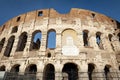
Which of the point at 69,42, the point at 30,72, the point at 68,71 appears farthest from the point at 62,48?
the point at 30,72

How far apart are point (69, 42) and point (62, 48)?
110cm

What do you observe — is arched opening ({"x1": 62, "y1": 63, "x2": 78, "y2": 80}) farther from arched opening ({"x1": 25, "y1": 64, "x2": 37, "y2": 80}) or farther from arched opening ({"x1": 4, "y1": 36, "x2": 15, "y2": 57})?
arched opening ({"x1": 4, "y1": 36, "x2": 15, "y2": 57})

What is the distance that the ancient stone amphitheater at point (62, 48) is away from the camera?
1313 cm

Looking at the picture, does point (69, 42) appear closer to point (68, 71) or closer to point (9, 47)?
point (68, 71)

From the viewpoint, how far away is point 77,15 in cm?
1694

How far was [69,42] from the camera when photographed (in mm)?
14703

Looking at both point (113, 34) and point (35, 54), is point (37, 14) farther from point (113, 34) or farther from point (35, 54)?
point (113, 34)

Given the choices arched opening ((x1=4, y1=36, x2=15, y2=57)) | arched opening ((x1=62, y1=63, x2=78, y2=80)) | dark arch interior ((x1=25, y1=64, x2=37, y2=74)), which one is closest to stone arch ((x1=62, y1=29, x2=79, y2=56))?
arched opening ((x1=62, y1=63, x2=78, y2=80))

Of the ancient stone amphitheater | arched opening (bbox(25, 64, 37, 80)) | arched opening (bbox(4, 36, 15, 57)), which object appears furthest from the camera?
arched opening (bbox(4, 36, 15, 57))

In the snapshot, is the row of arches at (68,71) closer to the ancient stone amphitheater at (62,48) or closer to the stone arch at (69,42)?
the ancient stone amphitheater at (62,48)

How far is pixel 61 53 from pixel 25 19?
7.10 meters

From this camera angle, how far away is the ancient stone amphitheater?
43.1ft

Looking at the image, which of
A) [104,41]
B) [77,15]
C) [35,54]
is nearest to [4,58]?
[35,54]

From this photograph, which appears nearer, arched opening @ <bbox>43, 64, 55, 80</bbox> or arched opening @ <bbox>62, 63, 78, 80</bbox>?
arched opening @ <bbox>43, 64, 55, 80</bbox>
